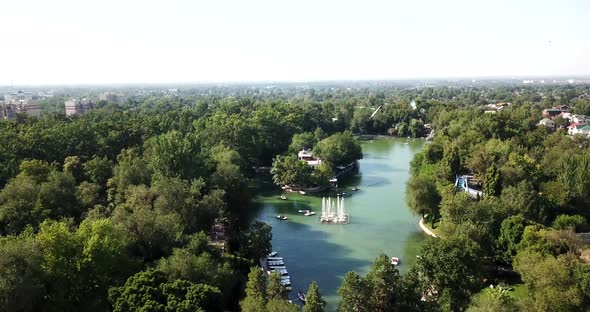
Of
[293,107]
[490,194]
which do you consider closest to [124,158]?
[490,194]

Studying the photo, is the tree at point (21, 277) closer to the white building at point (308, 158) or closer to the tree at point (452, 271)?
the tree at point (452, 271)

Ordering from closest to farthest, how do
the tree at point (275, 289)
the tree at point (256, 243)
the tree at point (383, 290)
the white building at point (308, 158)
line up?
the tree at point (383, 290), the tree at point (275, 289), the tree at point (256, 243), the white building at point (308, 158)

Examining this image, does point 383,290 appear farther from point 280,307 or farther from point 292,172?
point 292,172

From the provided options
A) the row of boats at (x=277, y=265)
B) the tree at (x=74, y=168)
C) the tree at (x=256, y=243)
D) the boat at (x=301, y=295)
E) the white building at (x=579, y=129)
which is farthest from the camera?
the white building at (x=579, y=129)

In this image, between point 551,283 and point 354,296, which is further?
point 551,283

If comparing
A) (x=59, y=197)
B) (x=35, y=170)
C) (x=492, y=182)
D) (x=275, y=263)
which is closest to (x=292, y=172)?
(x=492, y=182)

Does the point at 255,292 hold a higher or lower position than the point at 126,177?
lower

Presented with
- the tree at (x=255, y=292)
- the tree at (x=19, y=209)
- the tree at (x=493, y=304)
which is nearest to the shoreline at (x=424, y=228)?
the tree at (x=493, y=304)
